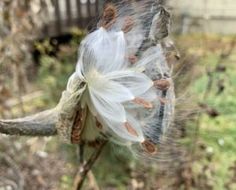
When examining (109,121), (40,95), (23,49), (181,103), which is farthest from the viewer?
(40,95)

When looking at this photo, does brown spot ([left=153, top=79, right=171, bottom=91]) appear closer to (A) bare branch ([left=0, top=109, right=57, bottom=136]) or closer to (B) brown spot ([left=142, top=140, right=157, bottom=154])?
(B) brown spot ([left=142, top=140, right=157, bottom=154])

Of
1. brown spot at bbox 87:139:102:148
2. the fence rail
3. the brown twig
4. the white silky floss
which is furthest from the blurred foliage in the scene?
the fence rail

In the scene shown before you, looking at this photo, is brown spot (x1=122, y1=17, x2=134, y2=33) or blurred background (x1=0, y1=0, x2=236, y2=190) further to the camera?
blurred background (x1=0, y1=0, x2=236, y2=190)

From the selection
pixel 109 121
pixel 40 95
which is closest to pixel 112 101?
pixel 109 121

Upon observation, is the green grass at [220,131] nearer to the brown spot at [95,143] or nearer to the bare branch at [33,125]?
the brown spot at [95,143]

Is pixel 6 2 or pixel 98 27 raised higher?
pixel 98 27

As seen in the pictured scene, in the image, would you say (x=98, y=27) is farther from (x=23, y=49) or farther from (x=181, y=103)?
(x=23, y=49)
